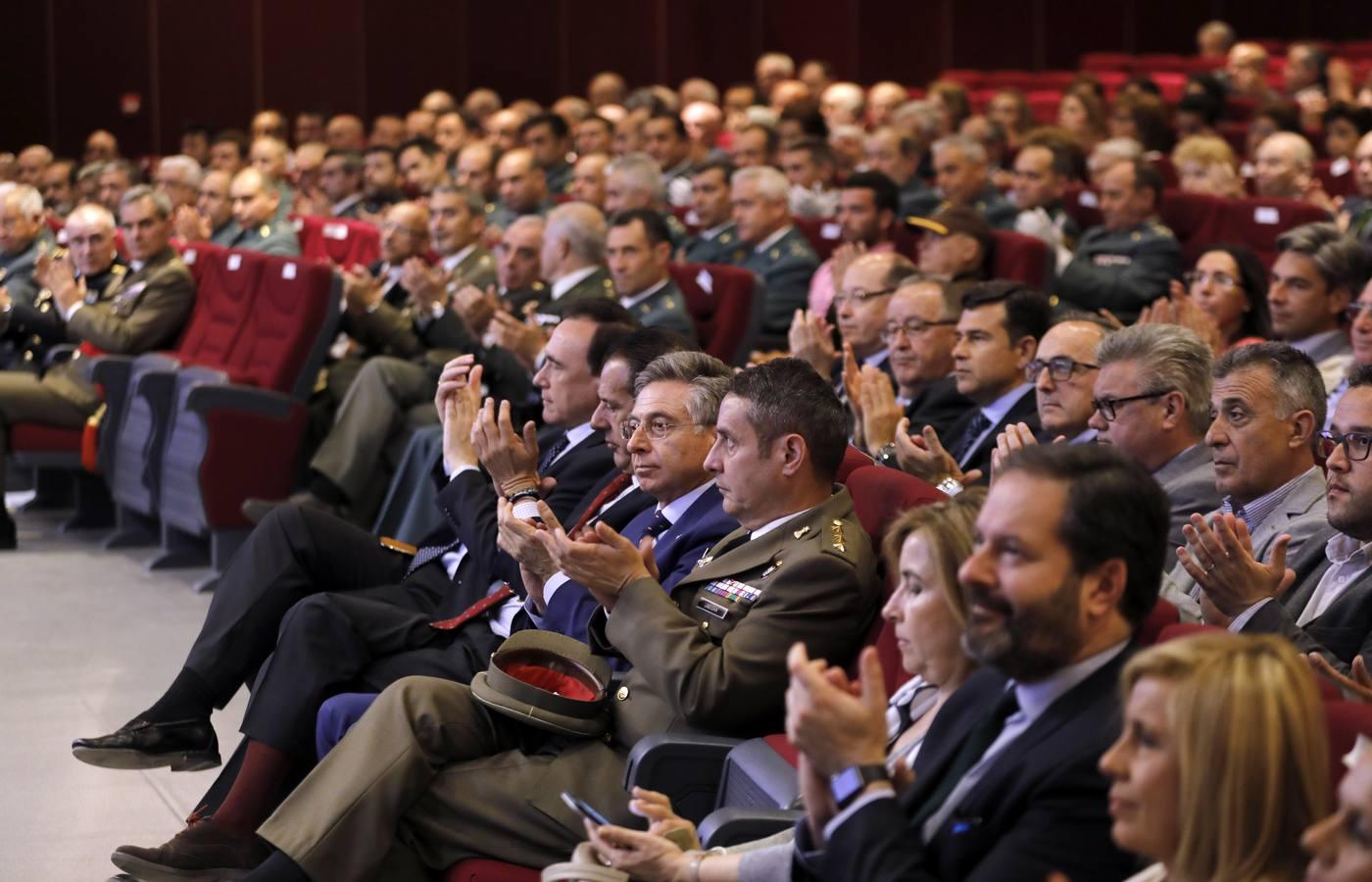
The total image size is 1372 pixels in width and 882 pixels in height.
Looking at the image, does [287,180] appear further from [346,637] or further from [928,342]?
[346,637]

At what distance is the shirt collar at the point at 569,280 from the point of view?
563 cm

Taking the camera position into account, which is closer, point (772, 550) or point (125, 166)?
point (772, 550)

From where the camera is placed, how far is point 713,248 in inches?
268

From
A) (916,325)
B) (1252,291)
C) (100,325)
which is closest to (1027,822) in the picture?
(916,325)

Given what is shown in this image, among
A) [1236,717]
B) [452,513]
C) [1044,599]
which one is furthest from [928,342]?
[1236,717]

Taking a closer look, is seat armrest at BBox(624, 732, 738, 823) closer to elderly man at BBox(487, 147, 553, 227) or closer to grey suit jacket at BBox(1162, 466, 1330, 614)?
grey suit jacket at BBox(1162, 466, 1330, 614)

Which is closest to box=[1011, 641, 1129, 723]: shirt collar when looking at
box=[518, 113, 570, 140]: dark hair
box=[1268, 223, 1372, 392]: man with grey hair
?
box=[1268, 223, 1372, 392]: man with grey hair

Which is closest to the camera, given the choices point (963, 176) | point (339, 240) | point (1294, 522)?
point (1294, 522)

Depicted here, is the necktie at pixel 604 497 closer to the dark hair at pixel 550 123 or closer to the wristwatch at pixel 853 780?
the wristwatch at pixel 853 780

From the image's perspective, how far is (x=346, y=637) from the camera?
9.97 feet

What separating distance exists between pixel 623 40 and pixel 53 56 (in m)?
4.21

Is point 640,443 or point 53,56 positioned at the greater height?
point 53,56

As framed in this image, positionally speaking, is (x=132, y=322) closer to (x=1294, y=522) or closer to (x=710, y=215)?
(x=710, y=215)

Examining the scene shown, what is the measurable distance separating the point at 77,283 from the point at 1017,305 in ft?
12.2
